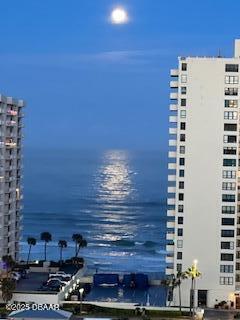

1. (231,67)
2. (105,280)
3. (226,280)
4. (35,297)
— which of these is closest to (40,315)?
(35,297)

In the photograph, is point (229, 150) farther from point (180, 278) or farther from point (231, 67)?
point (180, 278)

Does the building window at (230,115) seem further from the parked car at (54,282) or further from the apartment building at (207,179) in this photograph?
the parked car at (54,282)

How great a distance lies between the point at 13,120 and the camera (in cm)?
9444

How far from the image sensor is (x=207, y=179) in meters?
74.4

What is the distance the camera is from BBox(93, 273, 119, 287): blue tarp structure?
79.8 metres

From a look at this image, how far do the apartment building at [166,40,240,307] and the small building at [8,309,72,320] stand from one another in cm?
1789

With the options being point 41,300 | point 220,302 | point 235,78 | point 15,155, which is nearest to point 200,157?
point 235,78

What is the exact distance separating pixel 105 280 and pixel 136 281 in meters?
3.06

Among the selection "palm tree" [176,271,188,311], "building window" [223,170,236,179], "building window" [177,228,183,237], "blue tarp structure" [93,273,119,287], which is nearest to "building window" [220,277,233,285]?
"palm tree" [176,271,188,311]

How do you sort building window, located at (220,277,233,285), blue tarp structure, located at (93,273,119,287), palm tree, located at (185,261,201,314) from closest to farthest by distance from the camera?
palm tree, located at (185,261,201,314)
building window, located at (220,277,233,285)
blue tarp structure, located at (93,273,119,287)

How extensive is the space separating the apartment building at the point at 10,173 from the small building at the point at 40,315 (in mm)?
29961

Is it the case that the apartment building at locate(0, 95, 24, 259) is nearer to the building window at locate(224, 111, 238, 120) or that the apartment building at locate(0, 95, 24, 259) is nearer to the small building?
the building window at locate(224, 111, 238, 120)

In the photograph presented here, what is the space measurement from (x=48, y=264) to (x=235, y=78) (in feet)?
96.8

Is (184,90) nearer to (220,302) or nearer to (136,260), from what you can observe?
(220,302)
